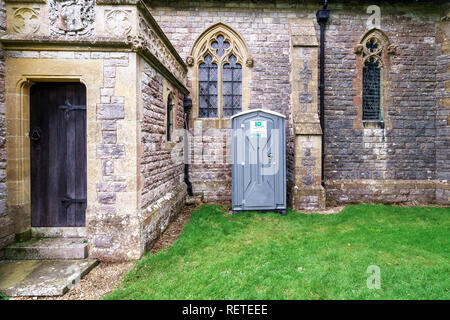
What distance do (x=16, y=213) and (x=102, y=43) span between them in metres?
3.15

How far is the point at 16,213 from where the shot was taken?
11.6ft

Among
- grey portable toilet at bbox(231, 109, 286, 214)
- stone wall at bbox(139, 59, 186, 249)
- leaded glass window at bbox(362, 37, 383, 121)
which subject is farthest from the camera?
leaded glass window at bbox(362, 37, 383, 121)

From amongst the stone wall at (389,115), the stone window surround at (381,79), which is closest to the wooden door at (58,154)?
the stone wall at (389,115)

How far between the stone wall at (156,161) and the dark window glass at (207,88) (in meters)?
1.47

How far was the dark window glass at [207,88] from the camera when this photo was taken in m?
7.19

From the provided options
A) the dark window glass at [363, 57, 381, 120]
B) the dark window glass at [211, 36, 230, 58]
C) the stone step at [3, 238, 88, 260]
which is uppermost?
the dark window glass at [211, 36, 230, 58]

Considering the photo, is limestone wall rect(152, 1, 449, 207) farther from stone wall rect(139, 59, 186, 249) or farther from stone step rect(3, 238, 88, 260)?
stone step rect(3, 238, 88, 260)

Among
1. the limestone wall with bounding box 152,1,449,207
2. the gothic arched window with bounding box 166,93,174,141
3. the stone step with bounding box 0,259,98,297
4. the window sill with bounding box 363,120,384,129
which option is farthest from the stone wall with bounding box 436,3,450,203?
the stone step with bounding box 0,259,98,297

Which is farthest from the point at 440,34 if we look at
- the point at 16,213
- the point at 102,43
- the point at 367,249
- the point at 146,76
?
the point at 16,213

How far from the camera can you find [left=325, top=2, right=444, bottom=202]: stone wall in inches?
279

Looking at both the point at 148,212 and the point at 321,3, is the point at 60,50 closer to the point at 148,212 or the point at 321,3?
the point at 148,212

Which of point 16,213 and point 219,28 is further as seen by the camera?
point 219,28

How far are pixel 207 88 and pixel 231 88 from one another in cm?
81

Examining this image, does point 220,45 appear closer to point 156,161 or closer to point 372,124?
point 156,161
